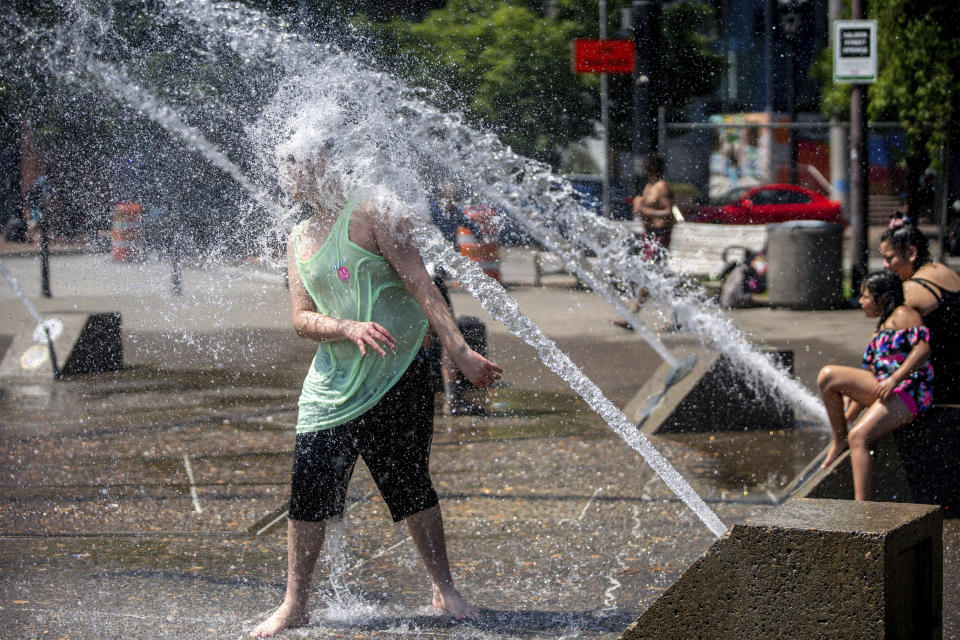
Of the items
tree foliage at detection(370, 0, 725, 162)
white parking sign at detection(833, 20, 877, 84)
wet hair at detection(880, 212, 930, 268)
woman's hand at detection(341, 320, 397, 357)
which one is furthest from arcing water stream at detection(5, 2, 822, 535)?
white parking sign at detection(833, 20, 877, 84)

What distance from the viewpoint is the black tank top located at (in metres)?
5.41

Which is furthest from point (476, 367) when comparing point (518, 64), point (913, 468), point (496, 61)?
point (496, 61)

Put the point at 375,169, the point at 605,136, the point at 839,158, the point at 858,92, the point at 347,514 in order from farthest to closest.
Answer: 1. the point at 839,158
2. the point at 605,136
3. the point at 858,92
4. the point at 347,514
5. the point at 375,169

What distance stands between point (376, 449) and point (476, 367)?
1.48 feet

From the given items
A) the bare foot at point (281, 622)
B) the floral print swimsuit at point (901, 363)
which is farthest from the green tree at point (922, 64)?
the bare foot at point (281, 622)

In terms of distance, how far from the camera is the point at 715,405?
720 cm

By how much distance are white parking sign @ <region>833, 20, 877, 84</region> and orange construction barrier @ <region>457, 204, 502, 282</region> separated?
3.81 meters

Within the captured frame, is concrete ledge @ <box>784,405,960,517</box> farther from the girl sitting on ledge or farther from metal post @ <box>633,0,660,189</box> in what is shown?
metal post @ <box>633,0,660,189</box>

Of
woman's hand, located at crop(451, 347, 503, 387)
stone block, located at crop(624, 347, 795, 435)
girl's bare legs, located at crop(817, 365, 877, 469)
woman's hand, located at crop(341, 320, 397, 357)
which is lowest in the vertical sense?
stone block, located at crop(624, 347, 795, 435)

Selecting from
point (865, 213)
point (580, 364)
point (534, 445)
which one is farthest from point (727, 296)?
point (534, 445)

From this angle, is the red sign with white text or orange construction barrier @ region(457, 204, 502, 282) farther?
the red sign with white text

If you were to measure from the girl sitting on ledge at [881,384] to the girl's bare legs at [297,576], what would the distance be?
2.33 m

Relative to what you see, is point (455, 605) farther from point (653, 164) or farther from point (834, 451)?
point (653, 164)

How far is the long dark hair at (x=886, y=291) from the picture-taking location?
17.8 feet
